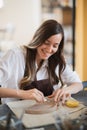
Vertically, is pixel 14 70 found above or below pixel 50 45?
below

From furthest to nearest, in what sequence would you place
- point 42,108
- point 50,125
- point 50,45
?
1. point 50,45
2. point 42,108
3. point 50,125

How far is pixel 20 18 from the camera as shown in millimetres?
5137

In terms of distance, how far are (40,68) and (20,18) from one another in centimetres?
385

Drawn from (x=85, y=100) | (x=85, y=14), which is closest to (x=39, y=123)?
(x=85, y=100)

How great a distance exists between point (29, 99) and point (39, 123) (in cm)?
28

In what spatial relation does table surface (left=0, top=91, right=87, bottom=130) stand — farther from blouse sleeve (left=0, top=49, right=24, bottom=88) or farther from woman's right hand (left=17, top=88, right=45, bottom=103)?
blouse sleeve (left=0, top=49, right=24, bottom=88)

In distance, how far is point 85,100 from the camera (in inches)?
47.5

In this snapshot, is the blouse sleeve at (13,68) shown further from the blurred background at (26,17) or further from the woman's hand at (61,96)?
the blurred background at (26,17)

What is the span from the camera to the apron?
1.38 metres

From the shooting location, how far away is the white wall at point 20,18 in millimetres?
5004

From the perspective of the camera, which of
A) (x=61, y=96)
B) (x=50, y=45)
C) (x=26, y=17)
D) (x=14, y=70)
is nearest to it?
(x=61, y=96)

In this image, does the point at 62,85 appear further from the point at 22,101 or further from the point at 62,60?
the point at 22,101

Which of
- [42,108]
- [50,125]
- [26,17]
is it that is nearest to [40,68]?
[42,108]

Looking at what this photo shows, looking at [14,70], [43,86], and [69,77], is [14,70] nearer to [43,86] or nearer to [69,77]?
[43,86]
